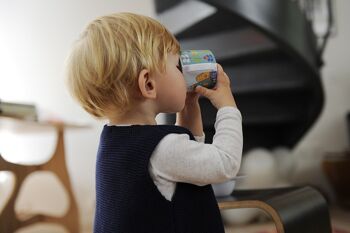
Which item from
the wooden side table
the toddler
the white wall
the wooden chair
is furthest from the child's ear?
the white wall

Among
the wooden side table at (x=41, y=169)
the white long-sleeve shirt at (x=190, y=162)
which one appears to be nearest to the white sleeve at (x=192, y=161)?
the white long-sleeve shirt at (x=190, y=162)

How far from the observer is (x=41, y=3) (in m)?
2.14

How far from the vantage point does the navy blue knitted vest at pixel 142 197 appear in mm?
662

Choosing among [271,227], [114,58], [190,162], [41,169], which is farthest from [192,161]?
[271,227]

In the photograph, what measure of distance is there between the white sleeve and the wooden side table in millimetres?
934

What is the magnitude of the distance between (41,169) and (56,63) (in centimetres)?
64

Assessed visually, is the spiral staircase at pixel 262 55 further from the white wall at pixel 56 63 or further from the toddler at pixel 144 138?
the toddler at pixel 144 138

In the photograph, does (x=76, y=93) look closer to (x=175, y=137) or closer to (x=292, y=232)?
(x=175, y=137)

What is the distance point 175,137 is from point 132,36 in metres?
0.19

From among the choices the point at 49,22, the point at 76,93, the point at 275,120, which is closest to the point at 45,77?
the point at 49,22

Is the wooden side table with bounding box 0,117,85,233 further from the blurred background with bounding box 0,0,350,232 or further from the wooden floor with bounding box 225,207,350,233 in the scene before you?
the wooden floor with bounding box 225,207,350,233

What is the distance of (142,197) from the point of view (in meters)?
0.66

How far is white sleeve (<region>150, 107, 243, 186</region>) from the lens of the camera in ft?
2.14

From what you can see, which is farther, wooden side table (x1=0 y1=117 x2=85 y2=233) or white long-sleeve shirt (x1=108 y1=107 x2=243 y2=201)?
wooden side table (x1=0 y1=117 x2=85 y2=233)
